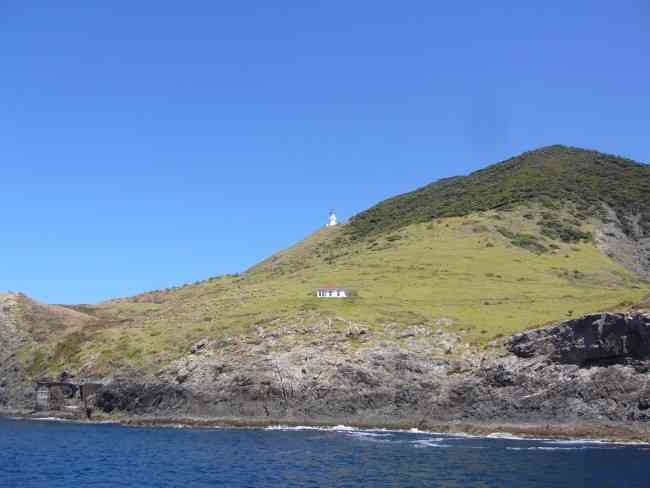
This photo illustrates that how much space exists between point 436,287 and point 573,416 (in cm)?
4202

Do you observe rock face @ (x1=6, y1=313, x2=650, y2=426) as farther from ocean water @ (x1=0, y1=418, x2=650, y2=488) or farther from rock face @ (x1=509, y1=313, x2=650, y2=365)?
ocean water @ (x1=0, y1=418, x2=650, y2=488)

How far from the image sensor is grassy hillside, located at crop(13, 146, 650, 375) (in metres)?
96.8

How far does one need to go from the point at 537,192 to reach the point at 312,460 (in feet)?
391

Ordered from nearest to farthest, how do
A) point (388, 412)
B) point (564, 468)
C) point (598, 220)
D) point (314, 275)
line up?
1. point (564, 468)
2. point (388, 412)
3. point (314, 275)
4. point (598, 220)

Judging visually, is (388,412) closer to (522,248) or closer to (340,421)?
(340,421)

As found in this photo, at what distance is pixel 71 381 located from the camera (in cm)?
10088

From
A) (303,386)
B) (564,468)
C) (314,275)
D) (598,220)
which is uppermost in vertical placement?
(598,220)

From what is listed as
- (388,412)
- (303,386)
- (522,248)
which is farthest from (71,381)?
(522,248)

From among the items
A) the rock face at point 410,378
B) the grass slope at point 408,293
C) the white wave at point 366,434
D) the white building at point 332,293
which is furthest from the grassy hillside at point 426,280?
the white wave at point 366,434

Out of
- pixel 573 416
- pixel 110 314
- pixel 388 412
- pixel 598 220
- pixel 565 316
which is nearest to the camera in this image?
pixel 573 416

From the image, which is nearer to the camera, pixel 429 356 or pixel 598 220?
pixel 429 356

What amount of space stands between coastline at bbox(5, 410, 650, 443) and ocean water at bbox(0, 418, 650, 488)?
228 cm

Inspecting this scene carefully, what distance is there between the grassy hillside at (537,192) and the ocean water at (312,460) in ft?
314

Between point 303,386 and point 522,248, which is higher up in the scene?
point 522,248
